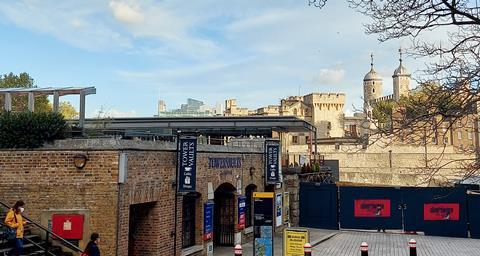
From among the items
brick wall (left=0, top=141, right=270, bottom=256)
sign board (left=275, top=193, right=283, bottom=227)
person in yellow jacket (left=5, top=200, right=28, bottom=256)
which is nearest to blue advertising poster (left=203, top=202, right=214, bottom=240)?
brick wall (left=0, top=141, right=270, bottom=256)

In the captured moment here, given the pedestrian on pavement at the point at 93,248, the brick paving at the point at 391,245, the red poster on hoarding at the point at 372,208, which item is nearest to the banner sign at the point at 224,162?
the brick paving at the point at 391,245

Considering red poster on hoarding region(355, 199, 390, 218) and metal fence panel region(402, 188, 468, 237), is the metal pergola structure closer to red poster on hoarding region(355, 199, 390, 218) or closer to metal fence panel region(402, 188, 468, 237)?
red poster on hoarding region(355, 199, 390, 218)

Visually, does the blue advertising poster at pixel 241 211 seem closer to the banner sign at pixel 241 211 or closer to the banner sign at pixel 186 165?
the banner sign at pixel 241 211

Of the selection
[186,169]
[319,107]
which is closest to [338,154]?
[319,107]

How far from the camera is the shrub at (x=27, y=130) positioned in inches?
473

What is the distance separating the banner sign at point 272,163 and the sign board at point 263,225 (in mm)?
6621

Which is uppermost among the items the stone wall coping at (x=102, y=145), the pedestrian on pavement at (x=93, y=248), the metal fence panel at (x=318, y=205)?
the stone wall coping at (x=102, y=145)

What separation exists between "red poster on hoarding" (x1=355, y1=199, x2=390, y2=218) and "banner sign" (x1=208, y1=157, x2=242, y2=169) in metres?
9.47

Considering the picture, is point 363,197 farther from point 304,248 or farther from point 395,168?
point 395,168

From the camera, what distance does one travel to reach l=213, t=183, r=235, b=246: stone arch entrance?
19016 millimetres

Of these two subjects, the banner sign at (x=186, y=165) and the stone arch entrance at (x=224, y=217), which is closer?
the banner sign at (x=186, y=165)

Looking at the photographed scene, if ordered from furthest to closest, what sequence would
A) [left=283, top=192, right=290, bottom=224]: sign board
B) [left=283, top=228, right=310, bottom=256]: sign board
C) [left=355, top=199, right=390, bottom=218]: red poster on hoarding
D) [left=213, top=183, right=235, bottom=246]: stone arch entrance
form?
[left=355, top=199, right=390, bottom=218]: red poster on hoarding < [left=283, top=192, right=290, bottom=224]: sign board < [left=213, top=183, right=235, bottom=246]: stone arch entrance < [left=283, top=228, right=310, bottom=256]: sign board

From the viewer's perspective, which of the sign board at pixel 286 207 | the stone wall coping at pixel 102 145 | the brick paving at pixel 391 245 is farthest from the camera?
the sign board at pixel 286 207

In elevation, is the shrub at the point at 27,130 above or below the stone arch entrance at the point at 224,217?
above
